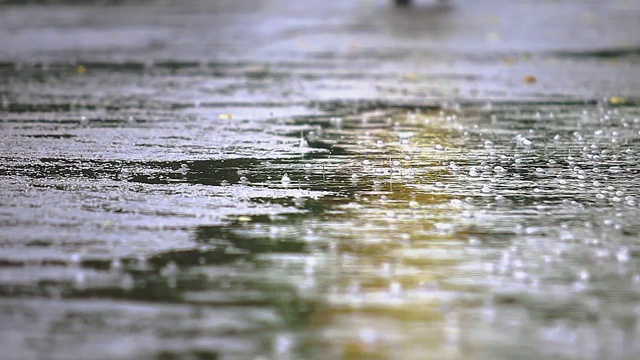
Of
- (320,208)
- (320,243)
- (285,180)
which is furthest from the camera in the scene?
(285,180)

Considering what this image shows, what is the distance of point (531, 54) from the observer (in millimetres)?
18578

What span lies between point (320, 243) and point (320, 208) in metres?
0.97

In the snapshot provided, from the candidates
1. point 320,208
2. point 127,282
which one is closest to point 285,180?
point 320,208

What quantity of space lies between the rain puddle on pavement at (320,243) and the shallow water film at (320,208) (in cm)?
2

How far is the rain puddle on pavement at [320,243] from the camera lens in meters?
5.22

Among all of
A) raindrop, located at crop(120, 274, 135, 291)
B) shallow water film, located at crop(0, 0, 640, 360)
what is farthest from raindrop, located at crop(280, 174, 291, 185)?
raindrop, located at crop(120, 274, 135, 291)

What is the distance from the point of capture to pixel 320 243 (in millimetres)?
6867

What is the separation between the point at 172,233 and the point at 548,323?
2463 millimetres

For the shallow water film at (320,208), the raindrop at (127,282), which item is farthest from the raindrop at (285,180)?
the raindrop at (127,282)

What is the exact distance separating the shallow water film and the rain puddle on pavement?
2 cm

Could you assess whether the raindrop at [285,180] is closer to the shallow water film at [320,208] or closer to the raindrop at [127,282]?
the shallow water film at [320,208]

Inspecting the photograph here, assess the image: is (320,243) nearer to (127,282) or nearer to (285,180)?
(127,282)

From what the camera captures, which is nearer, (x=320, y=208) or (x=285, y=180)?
(x=320, y=208)

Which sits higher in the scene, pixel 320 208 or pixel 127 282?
pixel 320 208
